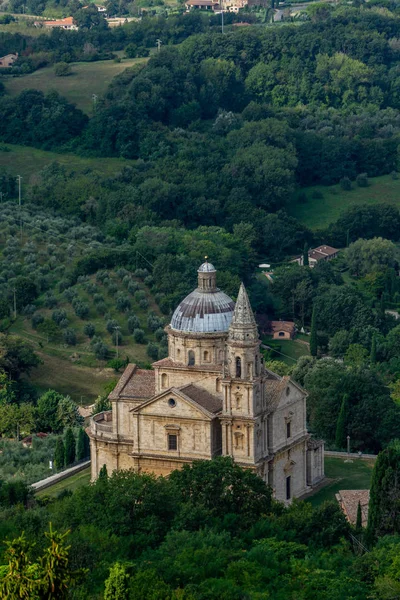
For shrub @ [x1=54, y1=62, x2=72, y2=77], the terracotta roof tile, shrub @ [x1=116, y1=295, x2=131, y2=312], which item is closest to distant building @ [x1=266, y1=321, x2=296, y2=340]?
shrub @ [x1=116, y1=295, x2=131, y2=312]

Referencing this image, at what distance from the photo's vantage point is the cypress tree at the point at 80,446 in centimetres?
8244

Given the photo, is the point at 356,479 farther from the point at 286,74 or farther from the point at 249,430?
the point at 286,74

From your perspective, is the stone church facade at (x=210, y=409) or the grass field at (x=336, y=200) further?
the grass field at (x=336, y=200)

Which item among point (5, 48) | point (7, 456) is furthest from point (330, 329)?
point (5, 48)

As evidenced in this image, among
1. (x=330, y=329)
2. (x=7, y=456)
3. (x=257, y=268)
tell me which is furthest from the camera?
(x=257, y=268)

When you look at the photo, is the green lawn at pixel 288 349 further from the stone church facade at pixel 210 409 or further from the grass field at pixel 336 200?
the grass field at pixel 336 200

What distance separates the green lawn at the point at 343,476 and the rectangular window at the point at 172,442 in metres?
6.55

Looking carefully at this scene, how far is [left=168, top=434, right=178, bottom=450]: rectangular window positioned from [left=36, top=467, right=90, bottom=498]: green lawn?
17.8ft

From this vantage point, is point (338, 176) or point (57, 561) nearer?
point (57, 561)

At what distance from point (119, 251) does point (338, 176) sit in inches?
1500

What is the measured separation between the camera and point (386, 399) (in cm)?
8662

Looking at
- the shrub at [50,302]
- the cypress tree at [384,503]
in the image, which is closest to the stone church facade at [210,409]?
the cypress tree at [384,503]

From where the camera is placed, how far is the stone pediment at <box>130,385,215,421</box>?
2889 inches

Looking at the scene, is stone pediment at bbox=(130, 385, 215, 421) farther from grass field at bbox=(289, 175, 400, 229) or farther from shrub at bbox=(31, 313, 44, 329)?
grass field at bbox=(289, 175, 400, 229)
